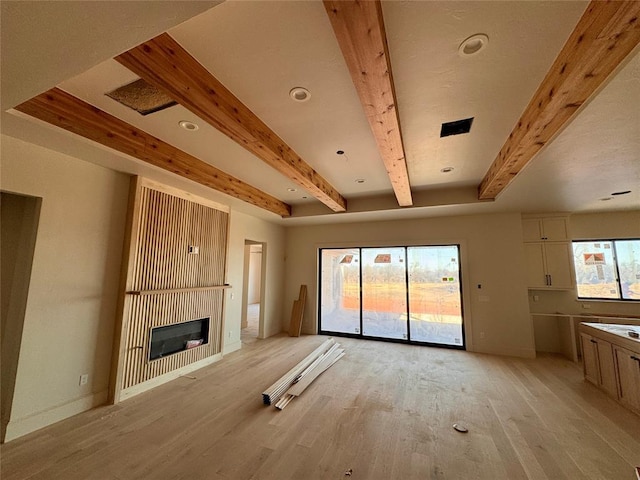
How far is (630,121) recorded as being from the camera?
221 centimetres

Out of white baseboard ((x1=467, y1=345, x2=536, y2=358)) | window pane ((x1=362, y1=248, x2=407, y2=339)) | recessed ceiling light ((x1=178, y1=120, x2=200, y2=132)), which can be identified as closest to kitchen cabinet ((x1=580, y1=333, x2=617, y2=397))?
white baseboard ((x1=467, y1=345, x2=536, y2=358))

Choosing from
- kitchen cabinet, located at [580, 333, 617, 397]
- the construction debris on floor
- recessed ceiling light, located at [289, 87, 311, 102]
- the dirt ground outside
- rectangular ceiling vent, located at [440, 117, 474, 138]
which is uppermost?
rectangular ceiling vent, located at [440, 117, 474, 138]

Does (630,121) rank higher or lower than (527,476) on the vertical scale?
higher

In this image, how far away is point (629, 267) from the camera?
497 centimetres

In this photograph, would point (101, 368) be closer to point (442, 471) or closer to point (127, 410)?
point (127, 410)

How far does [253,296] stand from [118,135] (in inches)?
412

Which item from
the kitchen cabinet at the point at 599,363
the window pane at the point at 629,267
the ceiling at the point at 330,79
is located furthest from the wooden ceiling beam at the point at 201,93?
the window pane at the point at 629,267

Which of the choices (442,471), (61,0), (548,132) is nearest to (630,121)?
(548,132)

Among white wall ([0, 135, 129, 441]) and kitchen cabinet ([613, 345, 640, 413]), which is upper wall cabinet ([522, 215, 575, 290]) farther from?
white wall ([0, 135, 129, 441])

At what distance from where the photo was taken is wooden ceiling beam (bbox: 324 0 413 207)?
1233 mm

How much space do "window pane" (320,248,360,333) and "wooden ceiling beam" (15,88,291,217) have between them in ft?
11.3

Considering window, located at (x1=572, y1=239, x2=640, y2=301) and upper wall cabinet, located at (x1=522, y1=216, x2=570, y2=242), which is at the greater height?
upper wall cabinet, located at (x1=522, y1=216, x2=570, y2=242)

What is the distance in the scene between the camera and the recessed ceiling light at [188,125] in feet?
8.36

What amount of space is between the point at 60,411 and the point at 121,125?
123 inches
